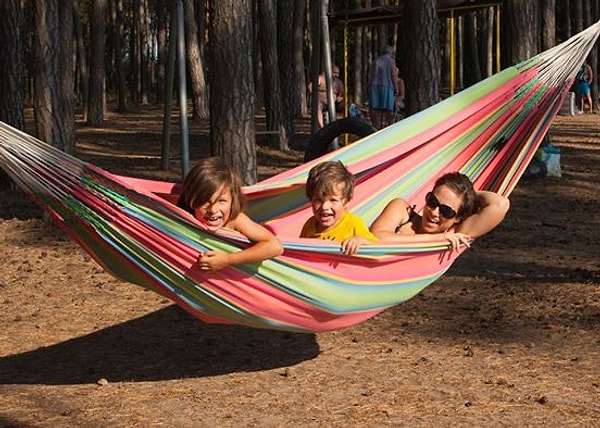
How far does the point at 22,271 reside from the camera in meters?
7.05

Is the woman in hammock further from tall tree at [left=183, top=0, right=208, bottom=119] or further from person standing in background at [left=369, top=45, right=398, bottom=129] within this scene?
tall tree at [left=183, top=0, right=208, bottom=119]

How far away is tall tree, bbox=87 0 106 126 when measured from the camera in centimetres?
1984

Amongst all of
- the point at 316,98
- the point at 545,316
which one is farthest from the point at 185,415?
the point at 316,98

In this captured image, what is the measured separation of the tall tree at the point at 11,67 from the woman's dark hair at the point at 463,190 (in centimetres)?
630

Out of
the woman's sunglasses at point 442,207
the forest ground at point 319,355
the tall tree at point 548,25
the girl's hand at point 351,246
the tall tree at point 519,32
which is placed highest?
the tall tree at point 548,25

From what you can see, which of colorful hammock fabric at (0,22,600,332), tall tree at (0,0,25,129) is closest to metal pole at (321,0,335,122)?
tall tree at (0,0,25,129)

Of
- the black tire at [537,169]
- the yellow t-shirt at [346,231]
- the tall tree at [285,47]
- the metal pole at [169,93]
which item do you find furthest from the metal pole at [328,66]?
the yellow t-shirt at [346,231]

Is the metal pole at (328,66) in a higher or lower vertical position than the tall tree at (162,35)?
lower

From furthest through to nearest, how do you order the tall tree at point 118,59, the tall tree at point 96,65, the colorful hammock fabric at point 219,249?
1. the tall tree at point 118,59
2. the tall tree at point 96,65
3. the colorful hammock fabric at point 219,249

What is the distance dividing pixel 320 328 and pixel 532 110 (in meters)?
1.96

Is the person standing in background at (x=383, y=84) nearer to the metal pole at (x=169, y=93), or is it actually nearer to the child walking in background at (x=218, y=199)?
the metal pole at (x=169, y=93)

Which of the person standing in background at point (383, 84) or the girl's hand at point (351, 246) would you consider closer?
the girl's hand at point (351, 246)

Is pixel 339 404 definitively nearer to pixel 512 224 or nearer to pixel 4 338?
pixel 4 338

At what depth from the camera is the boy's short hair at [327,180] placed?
4.23 m
